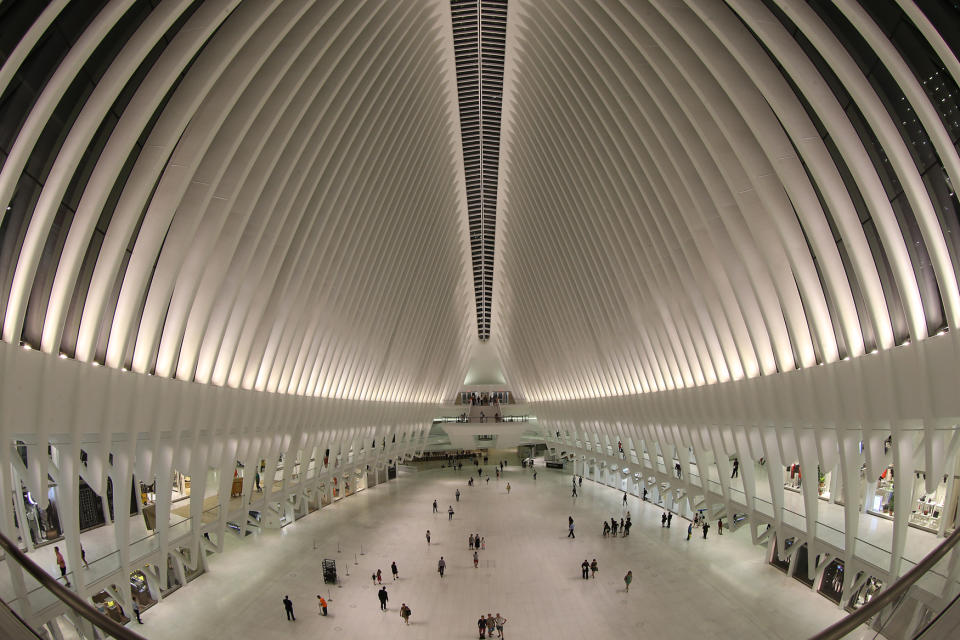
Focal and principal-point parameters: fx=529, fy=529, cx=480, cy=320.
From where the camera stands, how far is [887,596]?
319cm

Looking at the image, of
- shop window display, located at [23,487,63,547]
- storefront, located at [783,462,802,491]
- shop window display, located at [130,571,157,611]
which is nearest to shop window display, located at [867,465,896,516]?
storefront, located at [783,462,802,491]

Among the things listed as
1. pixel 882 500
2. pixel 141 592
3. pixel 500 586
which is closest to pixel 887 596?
pixel 882 500

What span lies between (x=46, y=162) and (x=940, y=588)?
10251mm

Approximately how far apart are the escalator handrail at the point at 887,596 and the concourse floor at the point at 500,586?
40.7 ft

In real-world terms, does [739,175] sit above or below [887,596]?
above

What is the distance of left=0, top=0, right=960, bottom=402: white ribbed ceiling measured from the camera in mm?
6828

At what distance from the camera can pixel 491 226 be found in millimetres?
32031

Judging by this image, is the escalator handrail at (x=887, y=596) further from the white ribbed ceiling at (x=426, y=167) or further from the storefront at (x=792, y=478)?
the storefront at (x=792, y=478)

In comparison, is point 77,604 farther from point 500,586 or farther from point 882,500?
point 882,500

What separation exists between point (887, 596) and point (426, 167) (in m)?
19.7

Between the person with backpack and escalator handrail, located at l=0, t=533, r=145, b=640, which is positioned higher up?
escalator handrail, located at l=0, t=533, r=145, b=640

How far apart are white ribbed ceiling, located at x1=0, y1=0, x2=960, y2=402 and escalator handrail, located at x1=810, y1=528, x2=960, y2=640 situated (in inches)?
194

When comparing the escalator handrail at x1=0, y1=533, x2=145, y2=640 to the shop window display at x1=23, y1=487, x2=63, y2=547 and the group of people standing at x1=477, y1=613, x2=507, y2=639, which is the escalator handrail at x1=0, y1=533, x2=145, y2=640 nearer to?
the group of people standing at x1=477, y1=613, x2=507, y2=639

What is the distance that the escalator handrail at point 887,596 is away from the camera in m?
3.19
